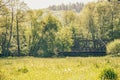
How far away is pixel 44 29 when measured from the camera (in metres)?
79.2

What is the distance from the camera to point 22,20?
70.6 meters

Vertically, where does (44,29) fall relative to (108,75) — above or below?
below

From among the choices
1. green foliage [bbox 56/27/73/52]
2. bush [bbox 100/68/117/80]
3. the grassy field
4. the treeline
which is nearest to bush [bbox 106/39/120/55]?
the treeline

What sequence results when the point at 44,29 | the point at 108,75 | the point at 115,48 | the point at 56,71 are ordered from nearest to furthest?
the point at 108,75 < the point at 56,71 < the point at 115,48 < the point at 44,29

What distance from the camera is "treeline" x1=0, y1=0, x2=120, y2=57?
69312 mm

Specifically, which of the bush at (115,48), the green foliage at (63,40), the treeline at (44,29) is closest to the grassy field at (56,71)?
the bush at (115,48)

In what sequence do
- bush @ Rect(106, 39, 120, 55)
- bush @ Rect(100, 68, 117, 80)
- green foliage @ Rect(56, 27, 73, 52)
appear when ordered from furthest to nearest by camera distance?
green foliage @ Rect(56, 27, 73, 52), bush @ Rect(106, 39, 120, 55), bush @ Rect(100, 68, 117, 80)

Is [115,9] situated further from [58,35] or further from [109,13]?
[58,35]

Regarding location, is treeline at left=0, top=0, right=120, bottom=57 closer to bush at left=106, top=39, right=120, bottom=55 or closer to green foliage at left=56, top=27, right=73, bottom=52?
green foliage at left=56, top=27, right=73, bottom=52

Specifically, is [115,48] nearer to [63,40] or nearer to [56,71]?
[63,40]

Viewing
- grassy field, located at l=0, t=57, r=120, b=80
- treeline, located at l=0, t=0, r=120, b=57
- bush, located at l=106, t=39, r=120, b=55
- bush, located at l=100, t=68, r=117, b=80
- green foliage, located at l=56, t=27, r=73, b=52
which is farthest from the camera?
green foliage, located at l=56, t=27, r=73, b=52

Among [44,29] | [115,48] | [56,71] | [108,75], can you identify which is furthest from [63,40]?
[108,75]

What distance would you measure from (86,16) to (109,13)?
929cm

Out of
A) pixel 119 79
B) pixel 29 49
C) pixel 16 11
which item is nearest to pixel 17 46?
pixel 29 49
